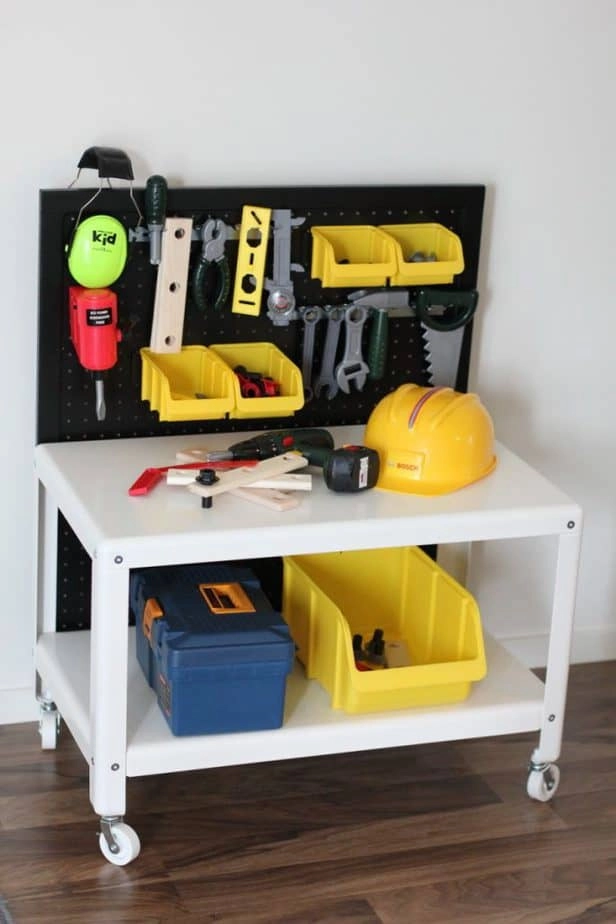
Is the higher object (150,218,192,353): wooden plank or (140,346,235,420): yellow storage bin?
(150,218,192,353): wooden plank

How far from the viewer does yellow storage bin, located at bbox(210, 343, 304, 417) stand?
2.45m

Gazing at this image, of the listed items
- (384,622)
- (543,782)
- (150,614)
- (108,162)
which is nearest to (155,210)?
(108,162)

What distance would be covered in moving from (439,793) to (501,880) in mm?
261

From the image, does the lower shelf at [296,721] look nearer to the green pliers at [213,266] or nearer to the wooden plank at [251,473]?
the wooden plank at [251,473]

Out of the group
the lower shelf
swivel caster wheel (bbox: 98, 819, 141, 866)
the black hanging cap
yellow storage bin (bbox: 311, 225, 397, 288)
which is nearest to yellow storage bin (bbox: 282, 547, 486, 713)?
the lower shelf

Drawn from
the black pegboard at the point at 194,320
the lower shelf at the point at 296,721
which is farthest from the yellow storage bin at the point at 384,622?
the black pegboard at the point at 194,320

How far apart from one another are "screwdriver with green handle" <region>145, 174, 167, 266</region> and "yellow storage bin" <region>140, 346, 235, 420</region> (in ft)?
0.57

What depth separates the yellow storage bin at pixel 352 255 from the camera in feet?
8.26

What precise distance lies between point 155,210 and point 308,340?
1.22ft

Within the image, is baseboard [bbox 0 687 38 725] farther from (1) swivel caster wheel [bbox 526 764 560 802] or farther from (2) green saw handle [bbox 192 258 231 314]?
(1) swivel caster wheel [bbox 526 764 560 802]

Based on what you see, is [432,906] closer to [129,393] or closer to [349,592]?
[349,592]

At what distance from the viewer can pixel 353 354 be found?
8.56 feet

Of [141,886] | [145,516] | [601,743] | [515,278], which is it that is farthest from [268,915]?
→ [515,278]

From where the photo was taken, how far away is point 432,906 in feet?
7.45
